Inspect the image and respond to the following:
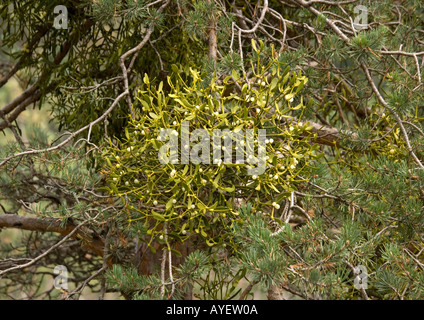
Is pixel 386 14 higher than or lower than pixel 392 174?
higher

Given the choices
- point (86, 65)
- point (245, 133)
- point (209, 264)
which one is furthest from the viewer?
point (86, 65)

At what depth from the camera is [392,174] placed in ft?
3.38

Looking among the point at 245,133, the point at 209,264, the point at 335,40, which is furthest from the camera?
the point at 335,40

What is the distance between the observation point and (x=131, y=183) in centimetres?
91

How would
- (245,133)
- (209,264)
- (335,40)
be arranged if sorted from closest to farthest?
(245,133)
(209,264)
(335,40)

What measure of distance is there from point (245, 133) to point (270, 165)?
0.21 feet

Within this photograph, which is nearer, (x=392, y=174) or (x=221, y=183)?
(x=221, y=183)
